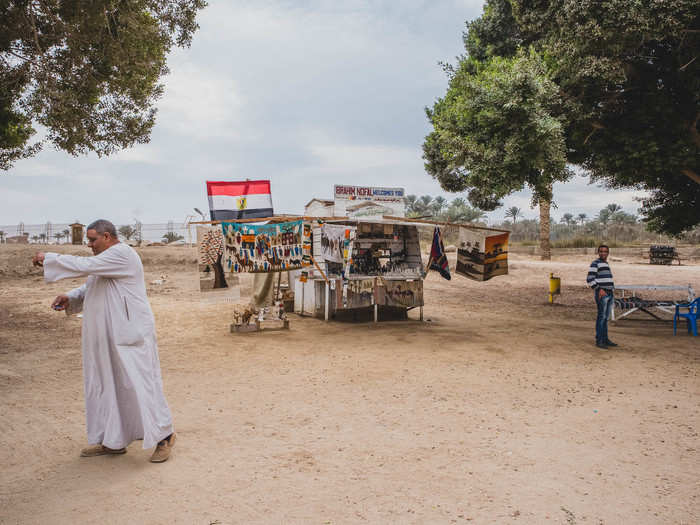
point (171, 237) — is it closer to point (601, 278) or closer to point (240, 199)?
point (240, 199)

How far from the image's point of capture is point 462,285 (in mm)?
18719

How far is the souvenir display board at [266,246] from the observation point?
837 centimetres

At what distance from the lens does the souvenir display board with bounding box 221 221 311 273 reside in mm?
8367

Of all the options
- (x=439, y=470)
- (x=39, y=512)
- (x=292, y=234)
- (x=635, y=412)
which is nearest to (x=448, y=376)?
(x=635, y=412)

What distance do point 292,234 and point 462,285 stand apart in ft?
37.8

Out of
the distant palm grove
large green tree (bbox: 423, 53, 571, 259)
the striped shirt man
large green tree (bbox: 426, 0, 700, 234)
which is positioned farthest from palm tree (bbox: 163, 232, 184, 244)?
the striped shirt man

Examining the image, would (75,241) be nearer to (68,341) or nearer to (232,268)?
(68,341)

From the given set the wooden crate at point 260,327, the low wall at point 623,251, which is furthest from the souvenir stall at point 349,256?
the low wall at point 623,251

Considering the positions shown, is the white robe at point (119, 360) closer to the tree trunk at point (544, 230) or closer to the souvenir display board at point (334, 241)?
the souvenir display board at point (334, 241)

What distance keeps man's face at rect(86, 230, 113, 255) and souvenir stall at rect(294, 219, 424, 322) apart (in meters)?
5.36

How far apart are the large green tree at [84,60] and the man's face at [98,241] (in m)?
5.88

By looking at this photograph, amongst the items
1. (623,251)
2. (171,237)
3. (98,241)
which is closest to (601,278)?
(98,241)

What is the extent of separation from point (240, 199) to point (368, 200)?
8.07 ft

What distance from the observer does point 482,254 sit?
10.2 meters
